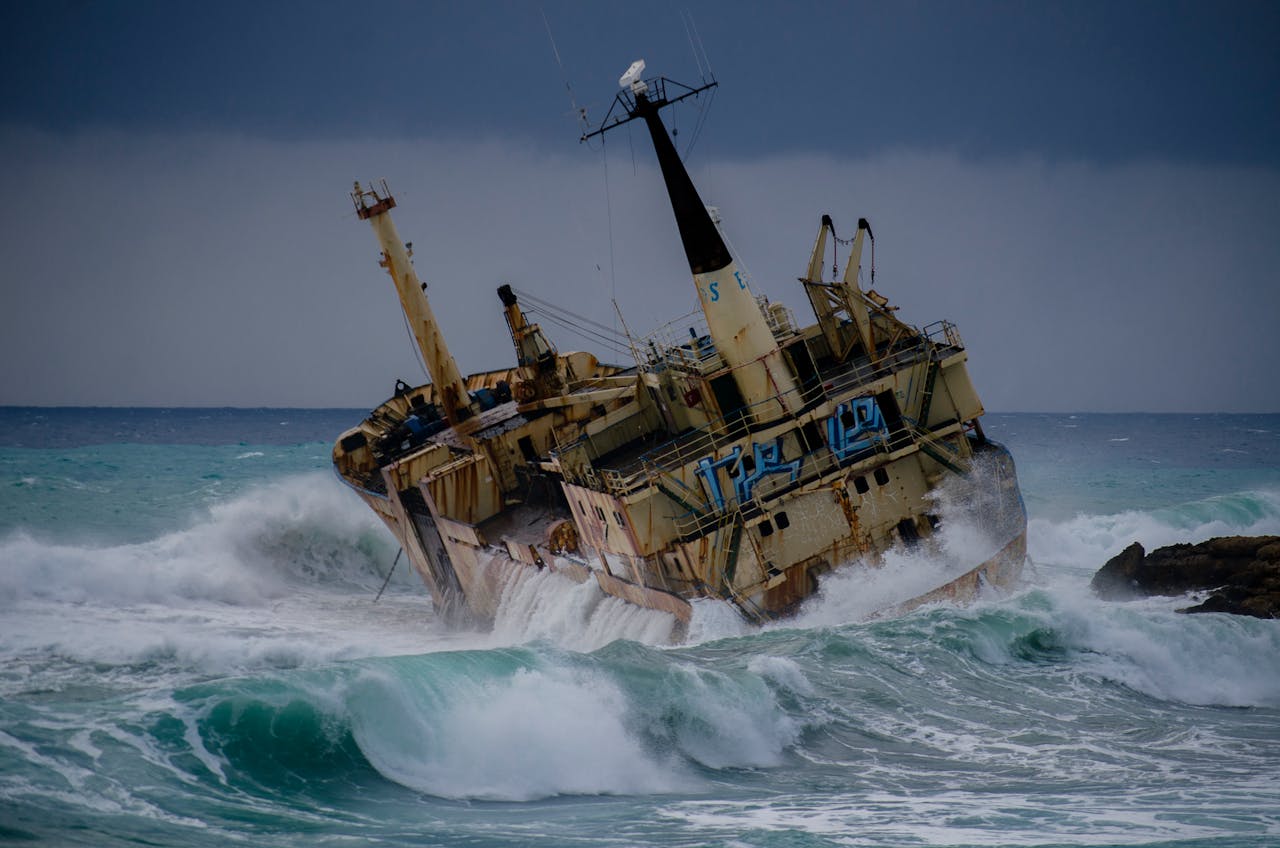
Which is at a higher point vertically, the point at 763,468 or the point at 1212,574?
the point at 763,468

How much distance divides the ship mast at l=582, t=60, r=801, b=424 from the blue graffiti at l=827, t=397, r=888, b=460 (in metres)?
0.74

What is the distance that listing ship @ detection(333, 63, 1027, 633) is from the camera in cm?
1947

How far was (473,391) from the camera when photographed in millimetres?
32219

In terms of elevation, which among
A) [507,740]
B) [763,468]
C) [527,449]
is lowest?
[507,740]

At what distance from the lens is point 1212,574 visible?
22375 millimetres

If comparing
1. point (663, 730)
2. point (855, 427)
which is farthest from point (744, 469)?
point (663, 730)

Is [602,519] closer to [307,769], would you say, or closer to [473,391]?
[307,769]

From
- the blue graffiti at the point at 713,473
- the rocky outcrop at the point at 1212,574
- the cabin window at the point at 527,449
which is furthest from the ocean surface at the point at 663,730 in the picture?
the cabin window at the point at 527,449

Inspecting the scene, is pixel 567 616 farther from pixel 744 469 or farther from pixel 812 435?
pixel 812 435

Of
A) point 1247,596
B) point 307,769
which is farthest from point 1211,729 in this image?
point 307,769

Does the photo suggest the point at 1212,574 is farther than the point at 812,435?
Yes

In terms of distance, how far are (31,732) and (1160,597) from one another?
57.0 feet

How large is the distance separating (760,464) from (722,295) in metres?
2.92

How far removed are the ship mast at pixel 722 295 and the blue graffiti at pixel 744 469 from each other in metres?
0.82
